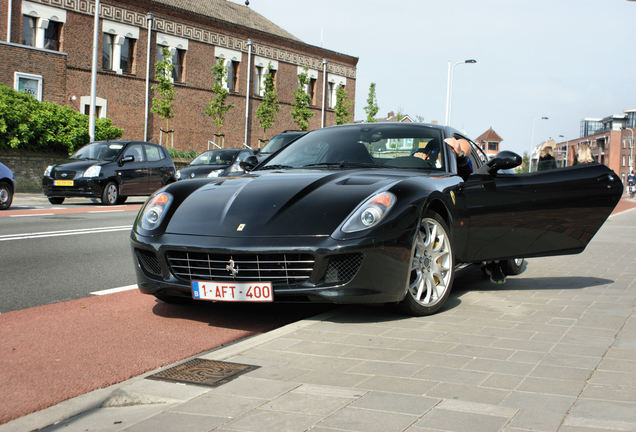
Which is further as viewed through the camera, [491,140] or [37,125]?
[491,140]

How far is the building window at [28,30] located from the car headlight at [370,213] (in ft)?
112

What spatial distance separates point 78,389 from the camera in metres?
4.05

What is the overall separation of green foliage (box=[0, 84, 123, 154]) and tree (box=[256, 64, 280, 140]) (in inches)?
853

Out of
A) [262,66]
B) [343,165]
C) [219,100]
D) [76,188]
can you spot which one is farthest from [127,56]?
[343,165]

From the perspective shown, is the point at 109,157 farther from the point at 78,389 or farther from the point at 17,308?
the point at 78,389

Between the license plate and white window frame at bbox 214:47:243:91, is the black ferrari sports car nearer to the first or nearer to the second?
the license plate

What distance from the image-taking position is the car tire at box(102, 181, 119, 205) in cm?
2045

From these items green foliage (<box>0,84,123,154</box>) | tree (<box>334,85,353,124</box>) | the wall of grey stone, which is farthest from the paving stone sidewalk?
tree (<box>334,85,353,124</box>)

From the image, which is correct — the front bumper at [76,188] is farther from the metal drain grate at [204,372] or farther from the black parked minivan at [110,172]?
the metal drain grate at [204,372]

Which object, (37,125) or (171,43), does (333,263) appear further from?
(171,43)

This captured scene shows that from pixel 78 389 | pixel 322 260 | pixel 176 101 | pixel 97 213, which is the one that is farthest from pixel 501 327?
pixel 176 101

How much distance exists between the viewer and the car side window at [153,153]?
22203 mm

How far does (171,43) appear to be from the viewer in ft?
143

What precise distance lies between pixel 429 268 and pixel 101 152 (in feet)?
55.6
